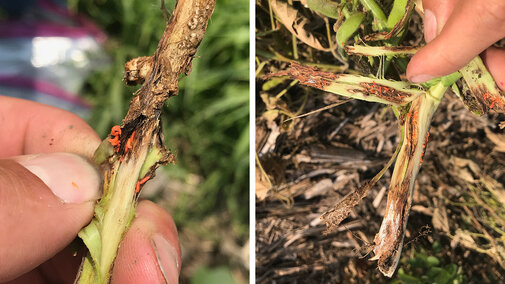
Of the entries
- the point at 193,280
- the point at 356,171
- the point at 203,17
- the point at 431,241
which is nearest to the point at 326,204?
the point at 356,171

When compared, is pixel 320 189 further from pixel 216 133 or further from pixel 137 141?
pixel 137 141

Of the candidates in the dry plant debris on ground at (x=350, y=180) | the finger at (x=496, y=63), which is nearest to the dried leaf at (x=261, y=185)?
the dry plant debris on ground at (x=350, y=180)

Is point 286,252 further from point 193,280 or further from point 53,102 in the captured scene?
point 53,102

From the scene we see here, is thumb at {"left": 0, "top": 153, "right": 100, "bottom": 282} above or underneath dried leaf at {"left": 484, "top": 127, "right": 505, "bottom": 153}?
above

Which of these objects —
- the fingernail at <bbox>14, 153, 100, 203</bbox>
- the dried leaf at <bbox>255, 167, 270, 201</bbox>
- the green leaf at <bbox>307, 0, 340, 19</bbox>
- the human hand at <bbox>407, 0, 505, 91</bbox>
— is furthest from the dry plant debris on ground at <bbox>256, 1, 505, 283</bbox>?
the fingernail at <bbox>14, 153, 100, 203</bbox>

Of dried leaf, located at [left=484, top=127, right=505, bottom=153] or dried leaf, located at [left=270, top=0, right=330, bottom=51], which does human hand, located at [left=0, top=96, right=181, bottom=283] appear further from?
dried leaf, located at [left=484, top=127, right=505, bottom=153]
